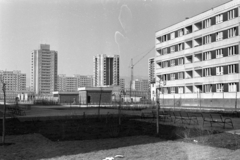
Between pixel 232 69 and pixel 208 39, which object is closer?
pixel 232 69

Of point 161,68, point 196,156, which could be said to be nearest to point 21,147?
point 196,156

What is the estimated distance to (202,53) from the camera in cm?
5322

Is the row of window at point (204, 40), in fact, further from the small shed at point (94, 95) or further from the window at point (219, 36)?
the small shed at point (94, 95)

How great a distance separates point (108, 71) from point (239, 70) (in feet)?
322

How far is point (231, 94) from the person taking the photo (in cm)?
4675

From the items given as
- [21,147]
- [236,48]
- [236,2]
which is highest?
[236,2]

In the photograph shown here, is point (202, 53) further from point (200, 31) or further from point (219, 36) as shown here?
point (219, 36)

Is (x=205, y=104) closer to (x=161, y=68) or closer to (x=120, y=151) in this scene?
(x=161, y=68)

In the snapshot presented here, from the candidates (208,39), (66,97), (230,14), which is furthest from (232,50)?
(66,97)

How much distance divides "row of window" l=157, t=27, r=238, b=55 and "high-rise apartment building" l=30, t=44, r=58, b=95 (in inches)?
3769

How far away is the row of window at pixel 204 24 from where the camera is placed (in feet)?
154

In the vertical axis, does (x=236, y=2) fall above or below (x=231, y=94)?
above

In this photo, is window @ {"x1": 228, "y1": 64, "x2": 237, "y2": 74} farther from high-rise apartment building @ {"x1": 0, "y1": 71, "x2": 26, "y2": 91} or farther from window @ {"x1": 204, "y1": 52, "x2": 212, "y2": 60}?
high-rise apartment building @ {"x1": 0, "y1": 71, "x2": 26, "y2": 91}

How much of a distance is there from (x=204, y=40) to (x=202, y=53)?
7.21ft
